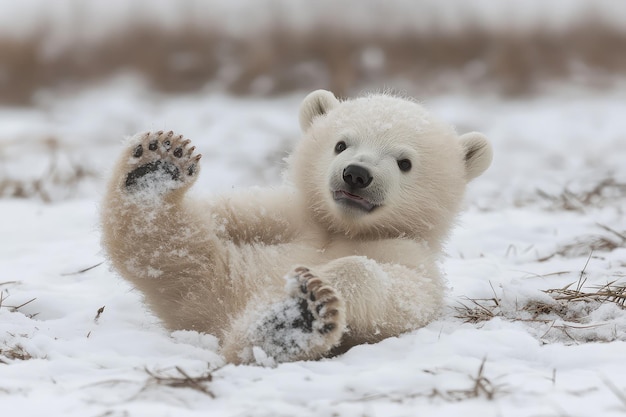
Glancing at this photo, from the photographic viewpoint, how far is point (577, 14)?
15.2m

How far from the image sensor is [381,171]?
3.16m

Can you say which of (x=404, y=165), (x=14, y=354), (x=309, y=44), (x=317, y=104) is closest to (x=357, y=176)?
(x=404, y=165)

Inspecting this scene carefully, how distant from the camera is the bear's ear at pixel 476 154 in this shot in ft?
11.9

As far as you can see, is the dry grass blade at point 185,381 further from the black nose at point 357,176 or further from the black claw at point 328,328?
the black nose at point 357,176

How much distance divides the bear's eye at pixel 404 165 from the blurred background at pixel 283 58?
817cm

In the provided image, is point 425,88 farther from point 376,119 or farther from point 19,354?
point 19,354

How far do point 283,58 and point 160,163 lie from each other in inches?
447

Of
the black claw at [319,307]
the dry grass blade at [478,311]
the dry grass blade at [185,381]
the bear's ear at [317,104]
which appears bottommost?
the dry grass blade at [478,311]

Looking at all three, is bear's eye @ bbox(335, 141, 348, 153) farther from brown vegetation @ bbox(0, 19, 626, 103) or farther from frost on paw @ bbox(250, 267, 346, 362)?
brown vegetation @ bbox(0, 19, 626, 103)

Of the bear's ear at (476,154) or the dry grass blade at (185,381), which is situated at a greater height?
the bear's ear at (476,154)

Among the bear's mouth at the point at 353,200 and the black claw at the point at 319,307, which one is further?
the bear's mouth at the point at 353,200

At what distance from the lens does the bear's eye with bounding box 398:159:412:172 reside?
10.8ft

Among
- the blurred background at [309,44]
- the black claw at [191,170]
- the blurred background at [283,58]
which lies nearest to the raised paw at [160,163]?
the black claw at [191,170]

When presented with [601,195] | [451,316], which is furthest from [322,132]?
[601,195]
